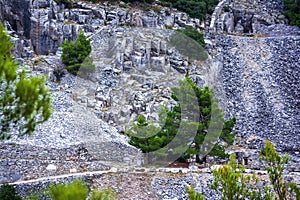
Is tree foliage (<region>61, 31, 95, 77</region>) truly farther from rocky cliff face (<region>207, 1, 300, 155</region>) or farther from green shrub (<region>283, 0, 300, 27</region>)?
green shrub (<region>283, 0, 300, 27</region>)

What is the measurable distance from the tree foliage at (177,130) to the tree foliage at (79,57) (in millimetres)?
7636

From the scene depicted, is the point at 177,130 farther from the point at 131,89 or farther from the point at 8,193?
the point at 8,193

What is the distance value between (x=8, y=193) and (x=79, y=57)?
1387 cm

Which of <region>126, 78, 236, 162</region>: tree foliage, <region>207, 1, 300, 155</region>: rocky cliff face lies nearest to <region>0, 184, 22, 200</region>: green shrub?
<region>126, 78, 236, 162</region>: tree foliage

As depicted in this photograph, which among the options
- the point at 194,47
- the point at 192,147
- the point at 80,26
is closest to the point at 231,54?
the point at 194,47

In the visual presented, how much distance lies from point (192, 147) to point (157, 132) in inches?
106

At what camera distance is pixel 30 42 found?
3098 cm

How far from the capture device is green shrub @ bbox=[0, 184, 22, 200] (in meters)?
16.1

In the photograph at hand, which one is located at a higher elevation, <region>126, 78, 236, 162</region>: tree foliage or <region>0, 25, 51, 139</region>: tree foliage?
<region>0, 25, 51, 139</region>: tree foliage

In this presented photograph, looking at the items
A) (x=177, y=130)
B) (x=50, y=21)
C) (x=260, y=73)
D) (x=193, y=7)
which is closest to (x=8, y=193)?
(x=177, y=130)

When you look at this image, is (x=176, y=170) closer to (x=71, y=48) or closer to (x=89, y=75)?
(x=89, y=75)

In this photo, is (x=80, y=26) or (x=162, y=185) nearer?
(x=162, y=185)

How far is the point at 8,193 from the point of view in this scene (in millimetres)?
16266

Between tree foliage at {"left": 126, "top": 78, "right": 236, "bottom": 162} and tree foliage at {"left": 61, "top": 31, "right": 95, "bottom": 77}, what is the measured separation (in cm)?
764
